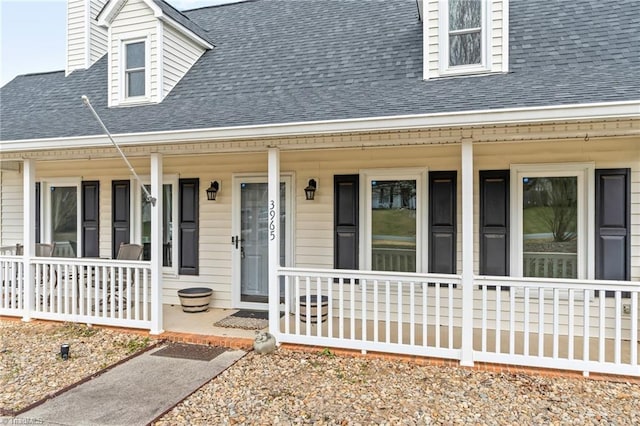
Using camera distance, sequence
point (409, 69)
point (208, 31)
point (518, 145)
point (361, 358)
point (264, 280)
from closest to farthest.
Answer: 1. point (361, 358)
2. point (518, 145)
3. point (409, 69)
4. point (264, 280)
5. point (208, 31)

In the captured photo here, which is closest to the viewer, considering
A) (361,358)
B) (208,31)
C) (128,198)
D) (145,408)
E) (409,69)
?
(145,408)

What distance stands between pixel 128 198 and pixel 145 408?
13.5 ft

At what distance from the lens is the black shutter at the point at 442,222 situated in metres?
5.17

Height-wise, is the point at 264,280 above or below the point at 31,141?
below

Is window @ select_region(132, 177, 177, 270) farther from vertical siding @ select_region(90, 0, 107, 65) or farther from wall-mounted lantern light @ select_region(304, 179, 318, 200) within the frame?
vertical siding @ select_region(90, 0, 107, 65)

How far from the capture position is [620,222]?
4621 mm

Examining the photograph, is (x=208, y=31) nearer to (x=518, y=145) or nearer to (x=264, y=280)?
(x=264, y=280)

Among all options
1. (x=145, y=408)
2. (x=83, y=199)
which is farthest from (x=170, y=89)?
(x=145, y=408)

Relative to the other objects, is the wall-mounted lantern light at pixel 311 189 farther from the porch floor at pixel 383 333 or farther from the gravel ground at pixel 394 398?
the gravel ground at pixel 394 398

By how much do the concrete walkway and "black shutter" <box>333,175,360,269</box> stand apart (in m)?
1.87

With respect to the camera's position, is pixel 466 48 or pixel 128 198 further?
pixel 128 198

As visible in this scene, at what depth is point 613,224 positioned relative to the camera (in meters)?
4.64

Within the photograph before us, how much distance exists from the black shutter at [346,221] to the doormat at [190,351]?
1.92m

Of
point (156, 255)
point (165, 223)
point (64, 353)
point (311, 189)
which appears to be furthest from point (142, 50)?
point (64, 353)
